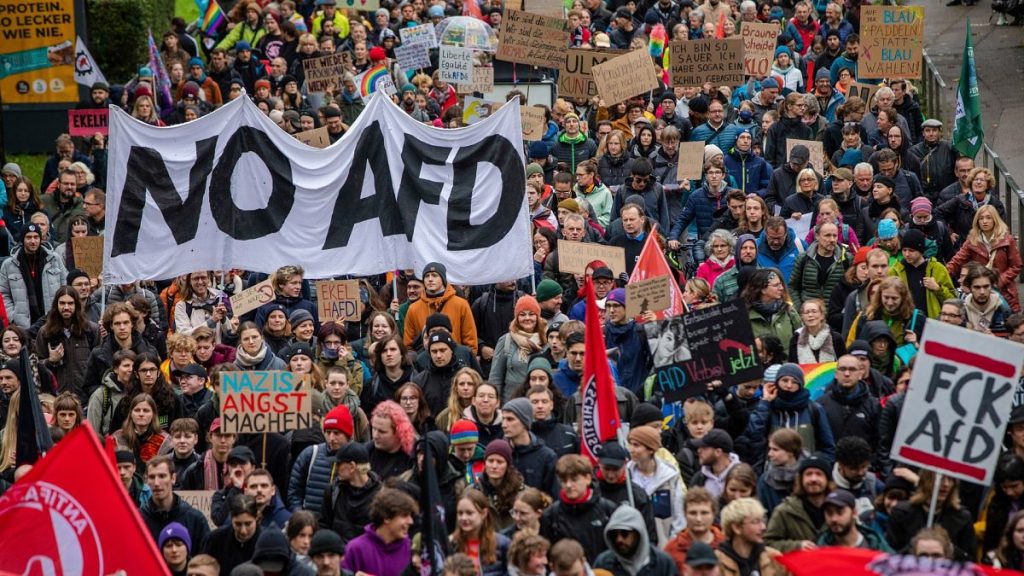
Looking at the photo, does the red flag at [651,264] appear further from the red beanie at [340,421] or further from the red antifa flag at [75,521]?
the red antifa flag at [75,521]

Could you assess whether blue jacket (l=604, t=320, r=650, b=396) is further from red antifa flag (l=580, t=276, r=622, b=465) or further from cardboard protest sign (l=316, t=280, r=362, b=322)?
cardboard protest sign (l=316, t=280, r=362, b=322)

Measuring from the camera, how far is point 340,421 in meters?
11.8

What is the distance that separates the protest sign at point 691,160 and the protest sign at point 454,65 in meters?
4.36

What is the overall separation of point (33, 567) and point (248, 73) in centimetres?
1663

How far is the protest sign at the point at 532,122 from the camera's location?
19.7 m

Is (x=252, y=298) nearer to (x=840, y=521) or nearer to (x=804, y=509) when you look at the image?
(x=804, y=509)

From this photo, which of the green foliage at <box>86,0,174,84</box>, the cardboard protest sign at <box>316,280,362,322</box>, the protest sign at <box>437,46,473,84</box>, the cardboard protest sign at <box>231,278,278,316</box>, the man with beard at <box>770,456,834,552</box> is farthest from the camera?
the green foliage at <box>86,0,174,84</box>

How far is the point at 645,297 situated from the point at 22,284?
6.19m

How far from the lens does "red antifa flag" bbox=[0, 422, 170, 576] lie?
9.45 meters

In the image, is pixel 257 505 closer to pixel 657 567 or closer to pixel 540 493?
pixel 540 493

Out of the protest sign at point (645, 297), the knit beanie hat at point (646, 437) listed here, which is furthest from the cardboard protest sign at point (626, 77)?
the knit beanie hat at point (646, 437)

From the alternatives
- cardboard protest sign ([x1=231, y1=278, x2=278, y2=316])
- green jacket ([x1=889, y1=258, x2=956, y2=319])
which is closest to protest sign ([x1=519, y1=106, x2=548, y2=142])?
cardboard protest sign ([x1=231, y1=278, x2=278, y2=316])

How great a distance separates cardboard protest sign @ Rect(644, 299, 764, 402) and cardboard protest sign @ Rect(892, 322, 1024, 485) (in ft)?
7.14

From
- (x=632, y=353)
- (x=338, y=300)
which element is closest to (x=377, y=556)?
(x=632, y=353)
